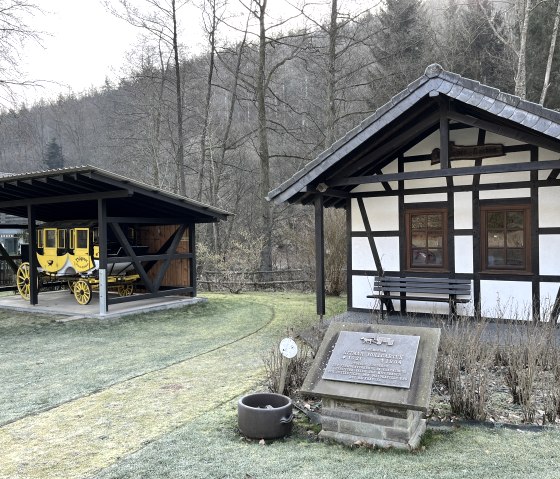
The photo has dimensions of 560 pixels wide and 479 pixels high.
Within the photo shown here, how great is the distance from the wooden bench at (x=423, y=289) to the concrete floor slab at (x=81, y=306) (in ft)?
18.4

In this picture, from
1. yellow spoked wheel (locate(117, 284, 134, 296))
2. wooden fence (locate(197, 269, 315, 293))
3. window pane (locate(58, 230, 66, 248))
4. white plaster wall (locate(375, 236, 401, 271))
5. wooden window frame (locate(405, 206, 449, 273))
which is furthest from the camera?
wooden fence (locate(197, 269, 315, 293))

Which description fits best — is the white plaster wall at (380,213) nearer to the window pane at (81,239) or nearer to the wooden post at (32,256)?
the window pane at (81,239)

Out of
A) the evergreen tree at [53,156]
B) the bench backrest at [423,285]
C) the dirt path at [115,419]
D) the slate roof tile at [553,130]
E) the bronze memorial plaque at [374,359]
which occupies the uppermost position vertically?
the evergreen tree at [53,156]

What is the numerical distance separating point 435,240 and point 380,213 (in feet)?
4.03

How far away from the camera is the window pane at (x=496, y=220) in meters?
9.24

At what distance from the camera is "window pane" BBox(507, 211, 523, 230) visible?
29.8 ft

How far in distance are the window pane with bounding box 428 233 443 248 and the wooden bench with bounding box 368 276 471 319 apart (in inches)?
28.0

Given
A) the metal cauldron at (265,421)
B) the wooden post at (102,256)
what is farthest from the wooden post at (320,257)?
the metal cauldron at (265,421)

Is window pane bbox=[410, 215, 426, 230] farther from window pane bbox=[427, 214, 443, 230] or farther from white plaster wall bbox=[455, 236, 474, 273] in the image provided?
white plaster wall bbox=[455, 236, 474, 273]

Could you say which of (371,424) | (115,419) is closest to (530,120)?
(371,424)

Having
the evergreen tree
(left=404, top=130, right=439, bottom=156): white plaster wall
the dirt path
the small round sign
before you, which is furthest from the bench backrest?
the evergreen tree

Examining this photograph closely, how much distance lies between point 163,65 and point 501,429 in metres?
22.5

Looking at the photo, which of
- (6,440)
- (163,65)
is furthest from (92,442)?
(163,65)

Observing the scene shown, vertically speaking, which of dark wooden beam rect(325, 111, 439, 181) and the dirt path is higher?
dark wooden beam rect(325, 111, 439, 181)
